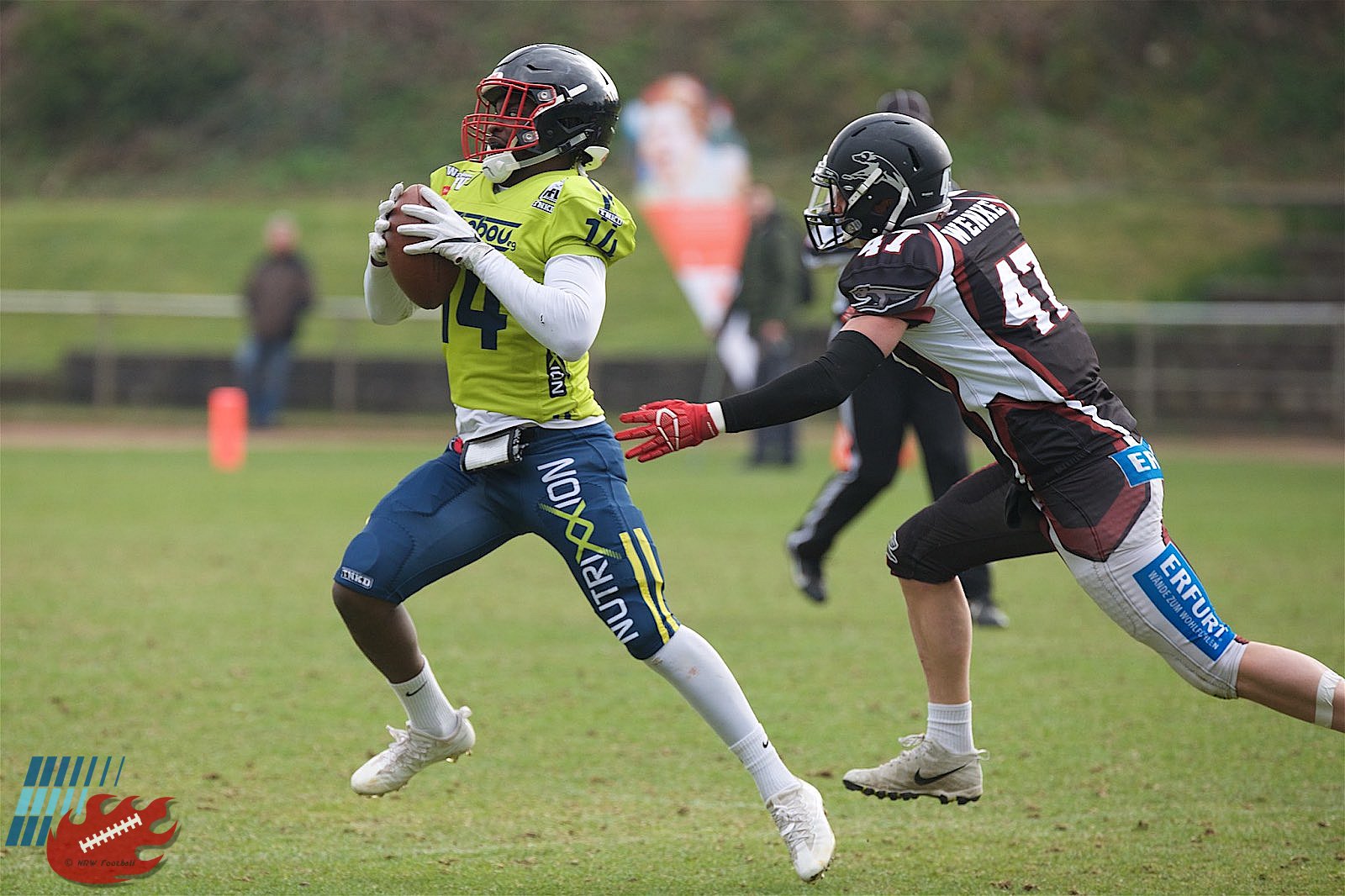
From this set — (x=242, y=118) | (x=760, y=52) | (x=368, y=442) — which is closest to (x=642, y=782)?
(x=368, y=442)

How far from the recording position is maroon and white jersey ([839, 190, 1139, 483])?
13.0ft

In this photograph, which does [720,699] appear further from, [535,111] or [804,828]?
[535,111]

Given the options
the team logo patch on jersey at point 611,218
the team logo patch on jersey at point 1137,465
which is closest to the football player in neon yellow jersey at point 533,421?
the team logo patch on jersey at point 611,218

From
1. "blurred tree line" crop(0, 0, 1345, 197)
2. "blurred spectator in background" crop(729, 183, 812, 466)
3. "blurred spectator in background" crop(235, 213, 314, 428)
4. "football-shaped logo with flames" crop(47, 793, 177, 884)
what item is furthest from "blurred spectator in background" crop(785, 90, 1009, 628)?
"blurred tree line" crop(0, 0, 1345, 197)

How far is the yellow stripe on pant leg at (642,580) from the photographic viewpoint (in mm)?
4164

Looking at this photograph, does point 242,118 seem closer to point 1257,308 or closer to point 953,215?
point 1257,308

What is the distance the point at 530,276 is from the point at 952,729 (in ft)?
5.64

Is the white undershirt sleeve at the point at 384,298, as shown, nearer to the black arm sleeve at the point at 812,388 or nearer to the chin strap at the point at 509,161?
the chin strap at the point at 509,161

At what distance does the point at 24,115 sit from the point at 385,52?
598cm

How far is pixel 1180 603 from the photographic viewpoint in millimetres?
3945

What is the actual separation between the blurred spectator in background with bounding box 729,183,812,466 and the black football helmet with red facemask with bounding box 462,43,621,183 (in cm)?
955

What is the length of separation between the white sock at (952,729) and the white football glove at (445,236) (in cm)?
181

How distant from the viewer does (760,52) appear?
24.4 m

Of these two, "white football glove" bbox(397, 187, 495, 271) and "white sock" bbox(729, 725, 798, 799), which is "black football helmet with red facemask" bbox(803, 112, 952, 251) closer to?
"white football glove" bbox(397, 187, 495, 271)
